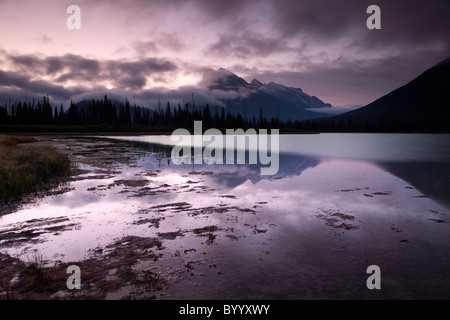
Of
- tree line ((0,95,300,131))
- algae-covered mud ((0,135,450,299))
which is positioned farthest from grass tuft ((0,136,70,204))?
tree line ((0,95,300,131))

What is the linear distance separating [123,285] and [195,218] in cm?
525

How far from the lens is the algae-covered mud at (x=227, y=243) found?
6078mm

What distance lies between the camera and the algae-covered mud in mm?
6078

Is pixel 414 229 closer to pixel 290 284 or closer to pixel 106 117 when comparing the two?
pixel 290 284

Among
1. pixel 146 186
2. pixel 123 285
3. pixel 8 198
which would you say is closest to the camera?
pixel 123 285

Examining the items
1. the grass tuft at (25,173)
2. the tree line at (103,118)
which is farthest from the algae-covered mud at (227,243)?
the tree line at (103,118)

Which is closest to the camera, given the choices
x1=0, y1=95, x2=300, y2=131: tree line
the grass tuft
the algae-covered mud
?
the algae-covered mud

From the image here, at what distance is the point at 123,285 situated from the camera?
6.16 m

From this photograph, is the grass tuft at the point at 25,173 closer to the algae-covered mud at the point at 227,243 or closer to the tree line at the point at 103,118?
the algae-covered mud at the point at 227,243

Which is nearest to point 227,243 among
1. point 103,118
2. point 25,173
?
point 25,173

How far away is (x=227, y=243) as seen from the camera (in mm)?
8688

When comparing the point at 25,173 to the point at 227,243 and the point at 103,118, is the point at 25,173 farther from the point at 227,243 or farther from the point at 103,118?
the point at 103,118

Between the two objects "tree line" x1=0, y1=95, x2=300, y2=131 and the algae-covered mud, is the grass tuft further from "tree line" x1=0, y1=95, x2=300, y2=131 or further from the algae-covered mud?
"tree line" x1=0, y1=95, x2=300, y2=131
